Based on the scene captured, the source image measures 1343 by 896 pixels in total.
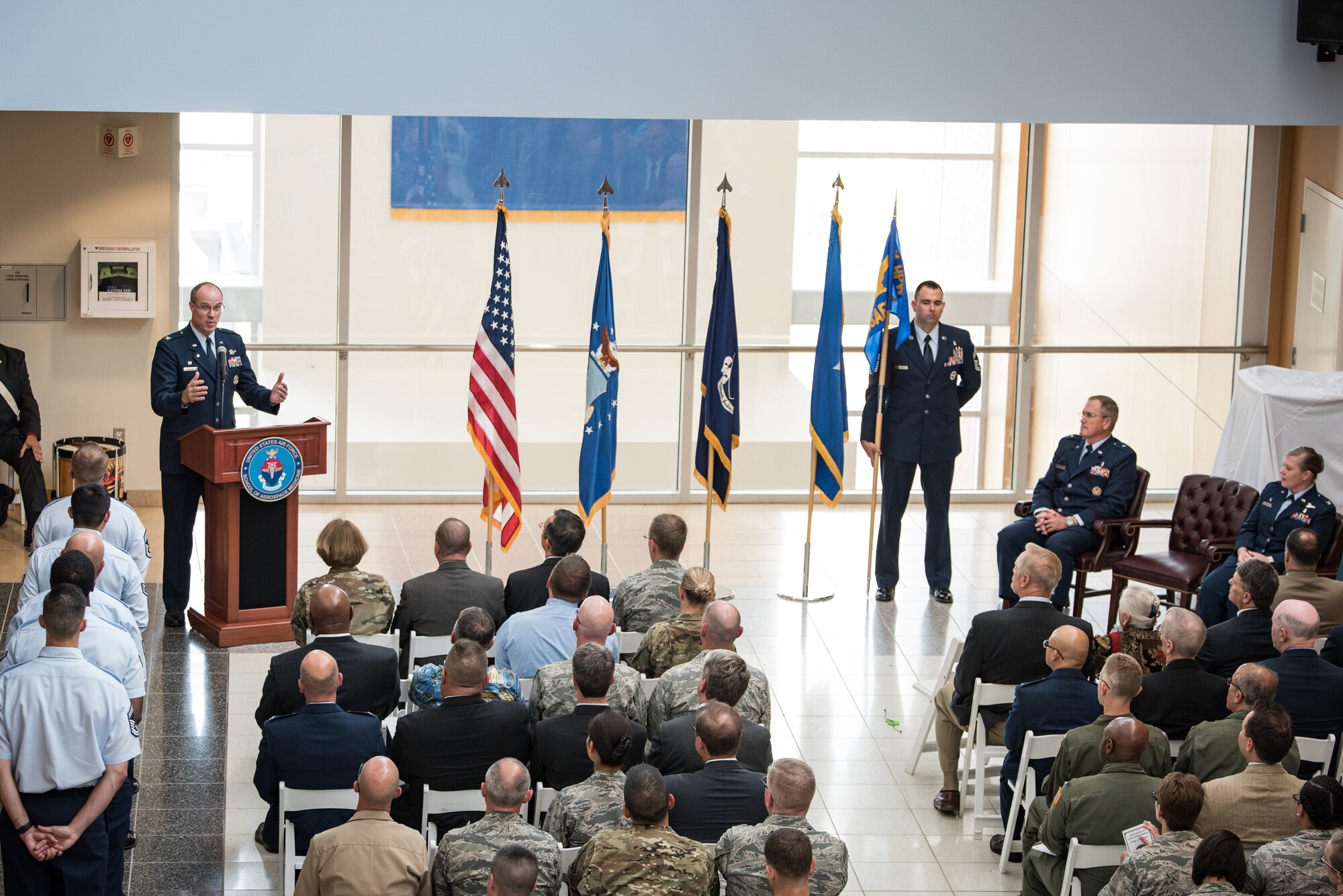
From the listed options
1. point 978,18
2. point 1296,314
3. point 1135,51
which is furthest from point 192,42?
point 1296,314

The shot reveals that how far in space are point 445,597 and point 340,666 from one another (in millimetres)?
955

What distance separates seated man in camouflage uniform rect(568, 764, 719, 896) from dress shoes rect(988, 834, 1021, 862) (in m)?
2.17

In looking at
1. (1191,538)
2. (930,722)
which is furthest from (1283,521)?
(930,722)

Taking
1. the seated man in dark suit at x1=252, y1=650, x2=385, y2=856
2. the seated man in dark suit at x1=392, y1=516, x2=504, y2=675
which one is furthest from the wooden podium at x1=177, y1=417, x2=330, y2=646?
the seated man in dark suit at x1=252, y1=650, x2=385, y2=856

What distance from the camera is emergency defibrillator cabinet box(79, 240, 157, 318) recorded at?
11438 millimetres

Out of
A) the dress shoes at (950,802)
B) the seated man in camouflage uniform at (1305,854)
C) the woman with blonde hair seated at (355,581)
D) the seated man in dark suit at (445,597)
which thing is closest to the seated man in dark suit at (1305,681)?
the seated man in camouflage uniform at (1305,854)

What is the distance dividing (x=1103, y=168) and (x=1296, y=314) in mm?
1805

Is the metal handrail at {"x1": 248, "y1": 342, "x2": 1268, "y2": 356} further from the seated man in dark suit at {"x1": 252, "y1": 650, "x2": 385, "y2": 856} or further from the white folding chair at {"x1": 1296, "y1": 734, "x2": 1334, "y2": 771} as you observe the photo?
the white folding chair at {"x1": 1296, "y1": 734, "x2": 1334, "y2": 771}

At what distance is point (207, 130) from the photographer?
11734 mm

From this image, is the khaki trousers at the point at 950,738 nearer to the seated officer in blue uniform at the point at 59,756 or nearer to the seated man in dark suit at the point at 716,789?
the seated man in dark suit at the point at 716,789

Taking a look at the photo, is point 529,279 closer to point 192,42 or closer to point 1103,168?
point 1103,168

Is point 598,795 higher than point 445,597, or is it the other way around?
point 445,597

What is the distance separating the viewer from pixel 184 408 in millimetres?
8812

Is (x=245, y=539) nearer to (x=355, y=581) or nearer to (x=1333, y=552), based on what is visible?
(x=355, y=581)
